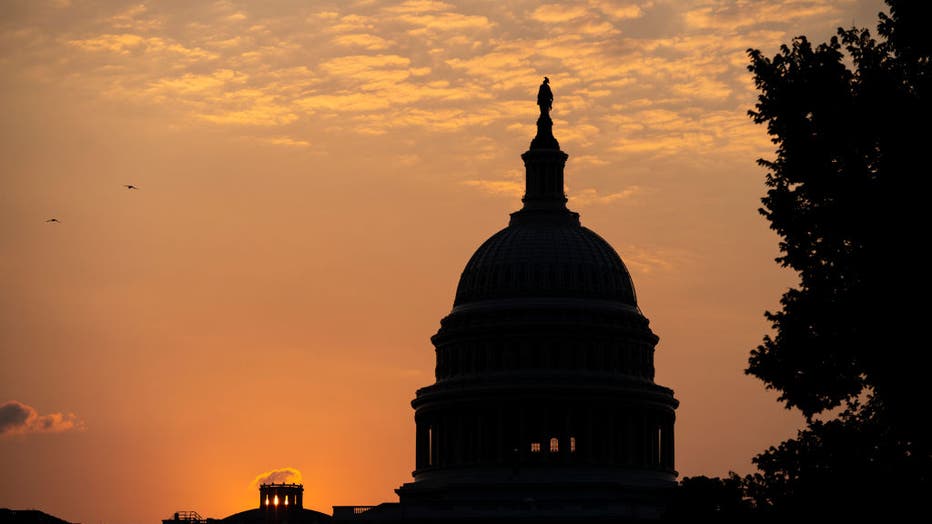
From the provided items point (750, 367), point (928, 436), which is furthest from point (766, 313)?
point (928, 436)

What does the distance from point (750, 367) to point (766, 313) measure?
7.95 feet

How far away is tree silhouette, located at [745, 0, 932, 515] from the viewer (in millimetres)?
83125

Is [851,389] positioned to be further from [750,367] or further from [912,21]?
[912,21]

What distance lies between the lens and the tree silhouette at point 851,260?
273 ft

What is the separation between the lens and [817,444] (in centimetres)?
8756

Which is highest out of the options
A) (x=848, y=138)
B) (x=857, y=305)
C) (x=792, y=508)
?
(x=848, y=138)

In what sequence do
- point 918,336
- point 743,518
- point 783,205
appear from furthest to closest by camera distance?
point 743,518
point 783,205
point 918,336

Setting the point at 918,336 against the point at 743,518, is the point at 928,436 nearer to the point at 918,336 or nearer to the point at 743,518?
the point at 918,336

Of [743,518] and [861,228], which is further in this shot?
[743,518]

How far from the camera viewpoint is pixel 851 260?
85688 millimetres

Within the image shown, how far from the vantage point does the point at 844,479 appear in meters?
85.1

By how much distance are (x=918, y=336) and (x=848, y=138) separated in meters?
8.06

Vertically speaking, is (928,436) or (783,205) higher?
(783,205)

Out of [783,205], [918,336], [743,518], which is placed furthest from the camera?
[743,518]
